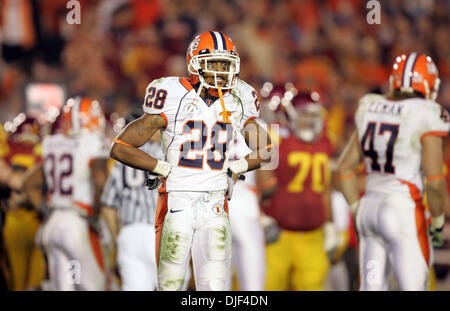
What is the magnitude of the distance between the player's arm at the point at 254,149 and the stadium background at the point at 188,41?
18.3 feet

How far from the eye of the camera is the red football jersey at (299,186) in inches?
279

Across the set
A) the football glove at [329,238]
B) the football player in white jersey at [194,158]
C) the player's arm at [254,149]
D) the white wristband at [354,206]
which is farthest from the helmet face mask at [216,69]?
the football glove at [329,238]

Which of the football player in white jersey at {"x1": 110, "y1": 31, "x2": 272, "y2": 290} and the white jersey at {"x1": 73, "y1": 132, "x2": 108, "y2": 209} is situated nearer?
the football player in white jersey at {"x1": 110, "y1": 31, "x2": 272, "y2": 290}

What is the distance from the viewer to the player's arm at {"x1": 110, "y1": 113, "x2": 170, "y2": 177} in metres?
4.56

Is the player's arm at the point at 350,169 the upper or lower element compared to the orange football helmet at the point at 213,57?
lower

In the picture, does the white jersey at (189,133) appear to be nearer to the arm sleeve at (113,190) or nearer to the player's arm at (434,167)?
the player's arm at (434,167)

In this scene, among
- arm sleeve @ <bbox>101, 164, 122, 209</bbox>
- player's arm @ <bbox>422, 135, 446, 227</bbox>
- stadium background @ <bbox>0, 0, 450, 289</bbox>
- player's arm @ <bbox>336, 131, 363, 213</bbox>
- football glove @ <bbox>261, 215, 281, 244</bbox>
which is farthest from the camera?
stadium background @ <bbox>0, 0, 450, 289</bbox>

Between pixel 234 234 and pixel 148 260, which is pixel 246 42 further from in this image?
pixel 148 260

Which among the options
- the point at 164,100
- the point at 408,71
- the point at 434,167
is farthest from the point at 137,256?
the point at 408,71

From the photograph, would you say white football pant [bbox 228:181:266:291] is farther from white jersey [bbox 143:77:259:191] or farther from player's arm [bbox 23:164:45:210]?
white jersey [bbox 143:77:259:191]

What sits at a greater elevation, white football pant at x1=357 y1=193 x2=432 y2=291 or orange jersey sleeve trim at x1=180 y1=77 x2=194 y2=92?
orange jersey sleeve trim at x1=180 y1=77 x2=194 y2=92

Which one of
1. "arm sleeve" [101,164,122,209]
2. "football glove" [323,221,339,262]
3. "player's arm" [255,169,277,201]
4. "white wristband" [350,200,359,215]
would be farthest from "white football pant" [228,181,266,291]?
"white wristband" [350,200,359,215]
